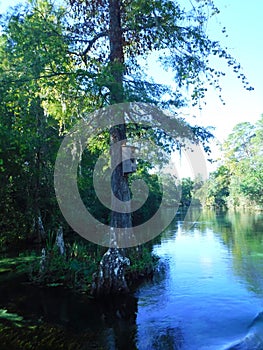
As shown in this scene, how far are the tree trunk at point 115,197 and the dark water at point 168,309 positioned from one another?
1.46 feet

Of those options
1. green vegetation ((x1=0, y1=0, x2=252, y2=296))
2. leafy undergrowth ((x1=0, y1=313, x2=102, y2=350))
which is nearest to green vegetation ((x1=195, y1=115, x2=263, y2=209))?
green vegetation ((x1=0, y1=0, x2=252, y2=296))

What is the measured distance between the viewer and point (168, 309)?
870 centimetres

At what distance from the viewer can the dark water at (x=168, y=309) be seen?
22.7 ft

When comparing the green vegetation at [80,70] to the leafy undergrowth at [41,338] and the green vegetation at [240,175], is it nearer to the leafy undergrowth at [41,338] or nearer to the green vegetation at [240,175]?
the leafy undergrowth at [41,338]

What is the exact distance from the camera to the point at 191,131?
33.4ft

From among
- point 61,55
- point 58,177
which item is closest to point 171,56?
point 61,55

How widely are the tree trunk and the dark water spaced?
446 millimetres

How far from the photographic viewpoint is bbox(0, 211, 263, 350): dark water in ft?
22.7

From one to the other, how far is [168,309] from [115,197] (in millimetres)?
3568

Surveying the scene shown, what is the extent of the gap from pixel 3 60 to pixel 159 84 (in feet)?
14.8

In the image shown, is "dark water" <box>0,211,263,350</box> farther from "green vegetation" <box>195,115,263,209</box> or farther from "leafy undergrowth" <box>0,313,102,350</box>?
"green vegetation" <box>195,115,263,209</box>

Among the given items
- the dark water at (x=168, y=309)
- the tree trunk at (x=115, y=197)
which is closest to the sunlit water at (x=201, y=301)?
the dark water at (x=168, y=309)

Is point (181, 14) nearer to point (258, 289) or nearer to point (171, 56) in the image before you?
point (171, 56)

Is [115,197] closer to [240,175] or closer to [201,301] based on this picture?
[201,301]
